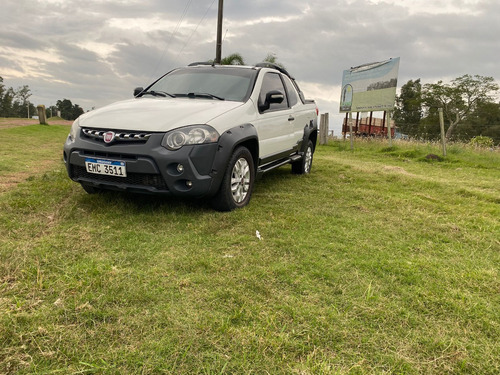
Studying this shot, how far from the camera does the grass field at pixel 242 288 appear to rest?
5.44ft

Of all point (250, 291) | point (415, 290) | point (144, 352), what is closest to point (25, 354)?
point (144, 352)

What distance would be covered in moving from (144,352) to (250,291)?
745 millimetres

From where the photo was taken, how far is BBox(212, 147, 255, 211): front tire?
3.65 m

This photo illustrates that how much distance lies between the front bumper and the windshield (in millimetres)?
1114

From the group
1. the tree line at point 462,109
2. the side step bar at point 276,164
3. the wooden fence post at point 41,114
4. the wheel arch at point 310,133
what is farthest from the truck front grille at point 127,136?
the tree line at point 462,109

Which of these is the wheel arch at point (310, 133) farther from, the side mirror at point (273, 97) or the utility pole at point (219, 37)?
the utility pole at point (219, 37)

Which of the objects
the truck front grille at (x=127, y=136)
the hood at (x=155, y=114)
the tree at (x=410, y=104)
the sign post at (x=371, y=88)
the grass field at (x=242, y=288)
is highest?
the tree at (x=410, y=104)

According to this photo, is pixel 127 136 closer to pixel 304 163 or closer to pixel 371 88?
pixel 304 163

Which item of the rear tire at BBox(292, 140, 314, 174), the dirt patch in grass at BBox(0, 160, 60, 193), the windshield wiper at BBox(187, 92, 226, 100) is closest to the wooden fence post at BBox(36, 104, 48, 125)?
the dirt patch in grass at BBox(0, 160, 60, 193)

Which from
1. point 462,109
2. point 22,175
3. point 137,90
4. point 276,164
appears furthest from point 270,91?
point 462,109

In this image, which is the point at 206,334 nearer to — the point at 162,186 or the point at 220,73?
the point at 162,186

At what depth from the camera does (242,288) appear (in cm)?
223

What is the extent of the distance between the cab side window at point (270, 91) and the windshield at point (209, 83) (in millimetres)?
207

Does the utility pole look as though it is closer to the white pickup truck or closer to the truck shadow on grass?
the white pickup truck
